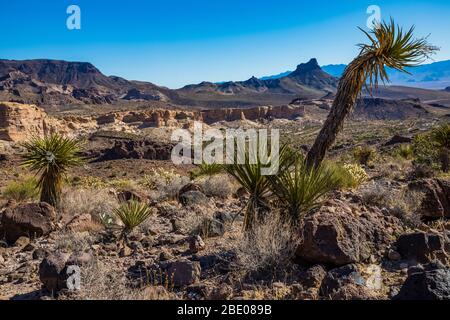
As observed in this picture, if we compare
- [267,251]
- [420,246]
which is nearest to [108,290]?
[267,251]

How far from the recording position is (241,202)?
8562mm

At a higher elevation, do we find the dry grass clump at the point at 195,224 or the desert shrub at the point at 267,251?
the desert shrub at the point at 267,251

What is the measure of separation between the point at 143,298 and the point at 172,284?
549 mm

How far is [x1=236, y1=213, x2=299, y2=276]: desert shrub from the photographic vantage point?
4207 millimetres

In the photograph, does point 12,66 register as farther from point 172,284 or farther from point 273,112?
point 172,284

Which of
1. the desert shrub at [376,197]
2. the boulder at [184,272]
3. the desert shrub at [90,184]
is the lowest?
the desert shrub at [90,184]

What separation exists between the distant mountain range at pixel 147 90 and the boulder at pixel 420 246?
4346 inches

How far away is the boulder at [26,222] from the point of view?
6.24 meters

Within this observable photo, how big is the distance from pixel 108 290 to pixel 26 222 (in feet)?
11.3

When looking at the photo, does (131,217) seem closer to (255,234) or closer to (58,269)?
(58,269)

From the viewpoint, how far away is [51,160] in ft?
26.1

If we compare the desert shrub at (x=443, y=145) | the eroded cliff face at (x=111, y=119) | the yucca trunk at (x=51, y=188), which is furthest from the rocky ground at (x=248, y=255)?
the eroded cliff face at (x=111, y=119)

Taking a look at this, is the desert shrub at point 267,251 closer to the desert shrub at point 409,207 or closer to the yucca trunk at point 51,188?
the desert shrub at point 409,207
